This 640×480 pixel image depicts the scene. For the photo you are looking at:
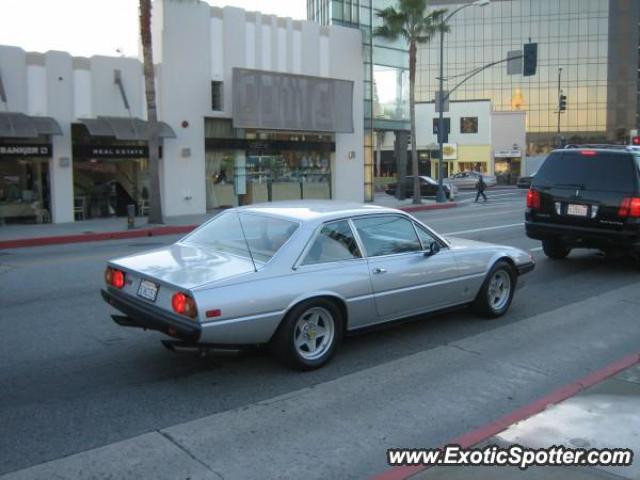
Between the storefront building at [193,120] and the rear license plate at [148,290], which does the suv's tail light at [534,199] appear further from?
the storefront building at [193,120]

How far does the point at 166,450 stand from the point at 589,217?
8.27 meters

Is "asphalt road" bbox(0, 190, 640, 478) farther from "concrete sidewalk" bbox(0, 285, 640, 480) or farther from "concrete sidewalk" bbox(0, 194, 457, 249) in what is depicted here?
"concrete sidewalk" bbox(0, 194, 457, 249)

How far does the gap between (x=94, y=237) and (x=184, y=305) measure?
47.3ft

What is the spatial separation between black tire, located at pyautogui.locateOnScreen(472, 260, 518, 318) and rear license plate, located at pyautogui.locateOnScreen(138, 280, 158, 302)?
11.9 feet

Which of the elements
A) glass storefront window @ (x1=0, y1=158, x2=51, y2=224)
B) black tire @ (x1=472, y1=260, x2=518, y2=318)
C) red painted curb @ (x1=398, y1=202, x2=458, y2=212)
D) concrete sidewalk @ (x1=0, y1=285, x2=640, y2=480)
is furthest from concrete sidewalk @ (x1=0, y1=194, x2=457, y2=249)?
concrete sidewalk @ (x1=0, y1=285, x2=640, y2=480)

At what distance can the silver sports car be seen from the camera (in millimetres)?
5273

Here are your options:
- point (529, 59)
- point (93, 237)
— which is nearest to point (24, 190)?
point (93, 237)

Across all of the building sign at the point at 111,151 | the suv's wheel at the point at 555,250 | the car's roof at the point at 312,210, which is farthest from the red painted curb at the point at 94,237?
the car's roof at the point at 312,210

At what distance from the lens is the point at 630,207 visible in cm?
1011

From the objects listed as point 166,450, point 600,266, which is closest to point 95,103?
point 600,266

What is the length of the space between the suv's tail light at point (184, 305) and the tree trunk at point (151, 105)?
16.8 metres

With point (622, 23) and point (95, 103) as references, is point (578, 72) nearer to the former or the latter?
point (622, 23)

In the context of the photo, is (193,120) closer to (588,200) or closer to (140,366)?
(588,200)

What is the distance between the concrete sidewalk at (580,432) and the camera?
12.5ft
